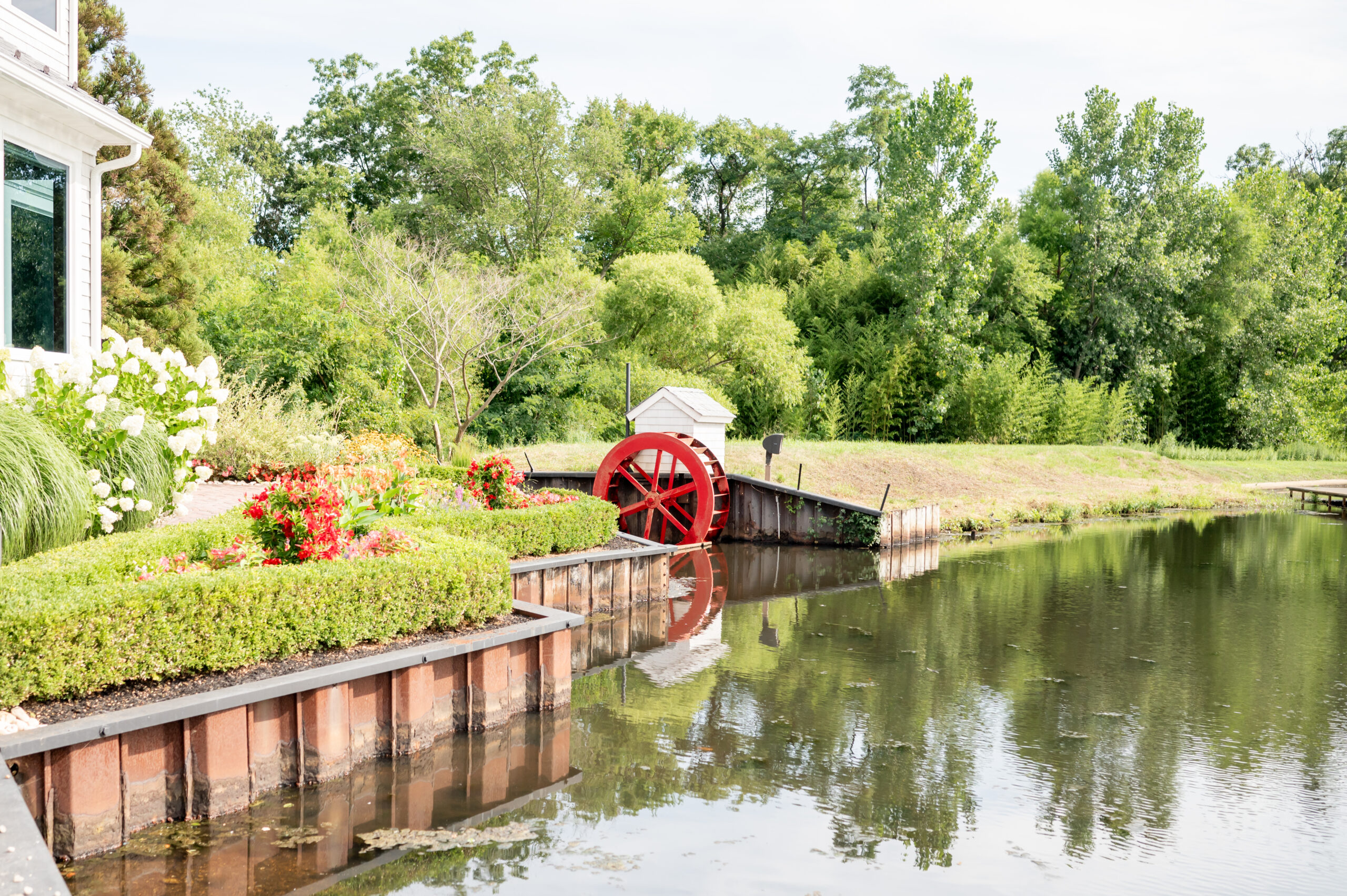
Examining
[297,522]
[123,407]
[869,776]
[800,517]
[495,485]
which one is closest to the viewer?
[869,776]

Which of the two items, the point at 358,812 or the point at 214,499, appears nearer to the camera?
the point at 358,812

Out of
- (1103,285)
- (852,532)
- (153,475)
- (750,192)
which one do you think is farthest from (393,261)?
(1103,285)

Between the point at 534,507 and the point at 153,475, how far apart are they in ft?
11.5

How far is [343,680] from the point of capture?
16.8ft

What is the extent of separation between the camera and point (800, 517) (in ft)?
48.1

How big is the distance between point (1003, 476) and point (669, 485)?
9.78m

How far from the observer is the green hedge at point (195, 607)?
436cm

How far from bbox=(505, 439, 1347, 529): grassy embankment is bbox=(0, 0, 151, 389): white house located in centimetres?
854

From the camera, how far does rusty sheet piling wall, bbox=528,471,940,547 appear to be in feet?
47.1

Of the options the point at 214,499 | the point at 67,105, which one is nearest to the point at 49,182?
the point at 67,105

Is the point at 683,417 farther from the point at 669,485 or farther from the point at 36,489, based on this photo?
the point at 36,489

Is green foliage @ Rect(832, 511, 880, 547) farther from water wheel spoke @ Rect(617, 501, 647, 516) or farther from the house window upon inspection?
the house window

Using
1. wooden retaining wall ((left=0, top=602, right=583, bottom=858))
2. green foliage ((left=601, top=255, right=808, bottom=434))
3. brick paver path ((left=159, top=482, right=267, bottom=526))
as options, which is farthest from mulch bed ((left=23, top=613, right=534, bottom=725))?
green foliage ((left=601, top=255, right=808, bottom=434))

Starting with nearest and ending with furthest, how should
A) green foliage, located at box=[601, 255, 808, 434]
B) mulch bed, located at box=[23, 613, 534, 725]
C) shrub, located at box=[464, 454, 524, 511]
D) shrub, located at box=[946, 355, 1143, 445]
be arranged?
mulch bed, located at box=[23, 613, 534, 725] < shrub, located at box=[464, 454, 524, 511] < green foliage, located at box=[601, 255, 808, 434] < shrub, located at box=[946, 355, 1143, 445]
